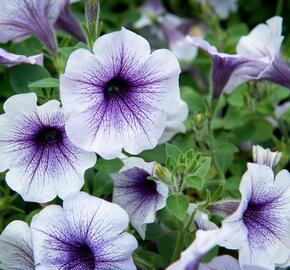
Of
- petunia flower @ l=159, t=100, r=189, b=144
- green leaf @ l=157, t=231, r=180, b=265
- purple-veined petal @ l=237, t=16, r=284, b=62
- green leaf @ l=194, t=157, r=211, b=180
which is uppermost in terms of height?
purple-veined petal @ l=237, t=16, r=284, b=62

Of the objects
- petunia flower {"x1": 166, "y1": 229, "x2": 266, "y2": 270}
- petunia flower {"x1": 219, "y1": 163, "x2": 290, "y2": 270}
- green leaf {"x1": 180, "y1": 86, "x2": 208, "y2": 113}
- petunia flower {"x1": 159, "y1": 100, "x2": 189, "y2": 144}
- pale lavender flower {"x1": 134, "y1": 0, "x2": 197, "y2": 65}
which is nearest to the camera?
petunia flower {"x1": 166, "y1": 229, "x2": 266, "y2": 270}

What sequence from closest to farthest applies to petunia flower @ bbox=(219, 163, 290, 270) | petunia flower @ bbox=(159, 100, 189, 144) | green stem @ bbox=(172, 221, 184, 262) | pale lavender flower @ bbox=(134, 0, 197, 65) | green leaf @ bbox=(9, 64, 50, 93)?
petunia flower @ bbox=(219, 163, 290, 270) → green stem @ bbox=(172, 221, 184, 262) → green leaf @ bbox=(9, 64, 50, 93) → petunia flower @ bbox=(159, 100, 189, 144) → pale lavender flower @ bbox=(134, 0, 197, 65)

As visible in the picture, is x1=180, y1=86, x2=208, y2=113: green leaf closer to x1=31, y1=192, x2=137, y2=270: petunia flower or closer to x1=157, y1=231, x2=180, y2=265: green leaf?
x1=157, y1=231, x2=180, y2=265: green leaf

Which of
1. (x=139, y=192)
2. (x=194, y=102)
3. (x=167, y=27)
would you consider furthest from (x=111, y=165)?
(x=167, y=27)

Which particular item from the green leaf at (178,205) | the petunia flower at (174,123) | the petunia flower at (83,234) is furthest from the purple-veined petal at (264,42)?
the petunia flower at (83,234)

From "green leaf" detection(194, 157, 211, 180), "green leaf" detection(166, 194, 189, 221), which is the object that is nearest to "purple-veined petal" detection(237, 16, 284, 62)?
"green leaf" detection(194, 157, 211, 180)

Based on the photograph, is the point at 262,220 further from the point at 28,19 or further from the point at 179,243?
the point at 28,19
